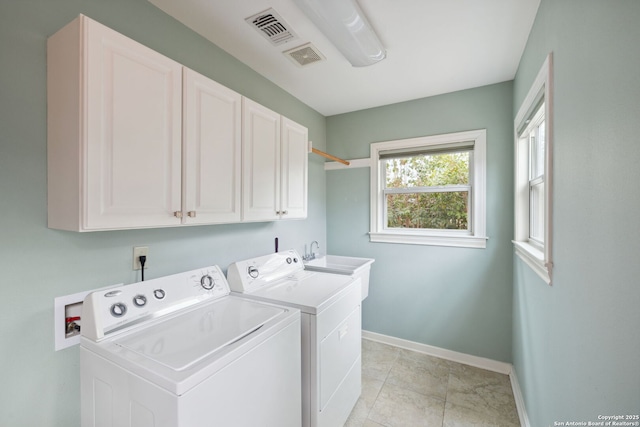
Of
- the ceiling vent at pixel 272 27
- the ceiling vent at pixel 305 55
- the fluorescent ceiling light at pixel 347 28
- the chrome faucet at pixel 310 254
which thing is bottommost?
the chrome faucet at pixel 310 254

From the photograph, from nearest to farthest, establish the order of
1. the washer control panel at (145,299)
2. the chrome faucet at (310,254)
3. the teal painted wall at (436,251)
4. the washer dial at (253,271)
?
1. the washer control panel at (145,299)
2. the washer dial at (253,271)
3. the teal painted wall at (436,251)
4. the chrome faucet at (310,254)

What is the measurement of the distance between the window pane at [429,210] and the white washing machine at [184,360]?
1932mm

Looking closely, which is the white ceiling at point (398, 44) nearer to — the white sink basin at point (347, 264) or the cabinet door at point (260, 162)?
the cabinet door at point (260, 162)

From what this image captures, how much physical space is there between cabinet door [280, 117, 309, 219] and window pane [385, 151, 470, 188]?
1.18 m

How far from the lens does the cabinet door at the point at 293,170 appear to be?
6.64ft

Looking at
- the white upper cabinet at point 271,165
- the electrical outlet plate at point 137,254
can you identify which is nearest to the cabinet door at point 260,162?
the white upper cabinet at point 271,165

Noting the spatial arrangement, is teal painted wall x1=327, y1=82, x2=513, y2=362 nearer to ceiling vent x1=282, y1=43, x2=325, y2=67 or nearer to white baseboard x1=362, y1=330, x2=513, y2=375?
white baseboard x1=362, y1=330, x2=513, y2=375

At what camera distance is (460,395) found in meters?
2.11

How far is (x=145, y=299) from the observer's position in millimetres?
1271

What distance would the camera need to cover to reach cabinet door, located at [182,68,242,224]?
4.34 ft

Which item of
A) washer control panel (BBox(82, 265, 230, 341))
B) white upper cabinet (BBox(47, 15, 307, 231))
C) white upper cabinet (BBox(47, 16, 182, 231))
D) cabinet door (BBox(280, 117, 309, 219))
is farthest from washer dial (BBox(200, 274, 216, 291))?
cabinet door (BBox(280, 117, 309, 219))

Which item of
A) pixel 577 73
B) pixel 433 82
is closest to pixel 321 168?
pixel 433 82

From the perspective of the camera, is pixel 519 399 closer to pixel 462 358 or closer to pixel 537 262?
pixel 462 358

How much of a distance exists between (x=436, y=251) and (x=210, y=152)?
228cm
